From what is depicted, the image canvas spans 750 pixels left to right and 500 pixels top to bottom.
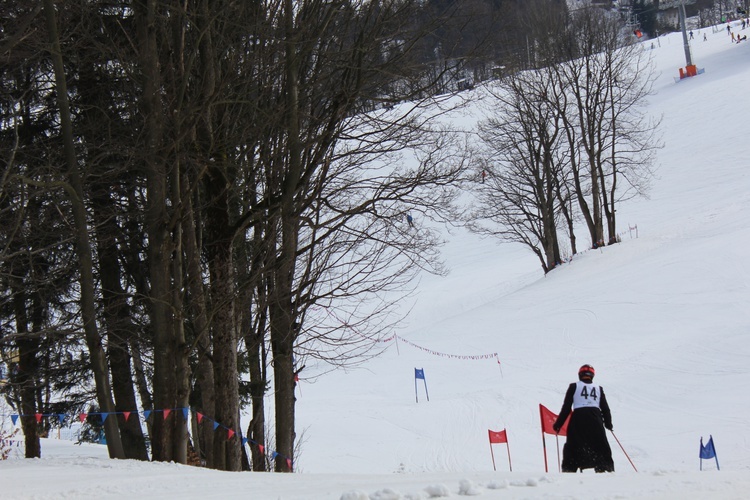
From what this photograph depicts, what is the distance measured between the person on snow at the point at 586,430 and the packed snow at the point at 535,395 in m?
0.49

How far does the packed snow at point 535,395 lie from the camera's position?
6833 mm

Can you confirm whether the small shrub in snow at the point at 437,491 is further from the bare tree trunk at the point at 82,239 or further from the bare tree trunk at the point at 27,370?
the bare tree trunk at the point at 27,370

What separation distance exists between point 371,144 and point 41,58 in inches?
217

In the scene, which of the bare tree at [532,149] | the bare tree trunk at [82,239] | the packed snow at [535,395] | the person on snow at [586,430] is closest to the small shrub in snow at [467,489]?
the packed snow at [535,395]

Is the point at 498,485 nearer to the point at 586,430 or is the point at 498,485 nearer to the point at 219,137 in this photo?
the point at 586,430

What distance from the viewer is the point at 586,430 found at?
29.9 ft

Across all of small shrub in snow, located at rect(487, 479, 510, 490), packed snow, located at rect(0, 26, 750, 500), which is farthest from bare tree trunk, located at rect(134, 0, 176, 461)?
small shrub in snow, located at rect(487, 479, 510, 490)

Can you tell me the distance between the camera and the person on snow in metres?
9.06

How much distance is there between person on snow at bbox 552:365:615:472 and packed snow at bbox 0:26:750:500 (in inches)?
19.2

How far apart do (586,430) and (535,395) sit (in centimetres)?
1224

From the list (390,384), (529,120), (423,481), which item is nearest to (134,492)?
(423,481)

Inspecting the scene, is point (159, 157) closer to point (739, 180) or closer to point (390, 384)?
point (390, 384)

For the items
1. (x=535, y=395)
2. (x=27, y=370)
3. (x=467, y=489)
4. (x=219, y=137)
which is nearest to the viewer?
(x=467, y=489)

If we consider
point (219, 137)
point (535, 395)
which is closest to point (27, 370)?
point (219, 137)
